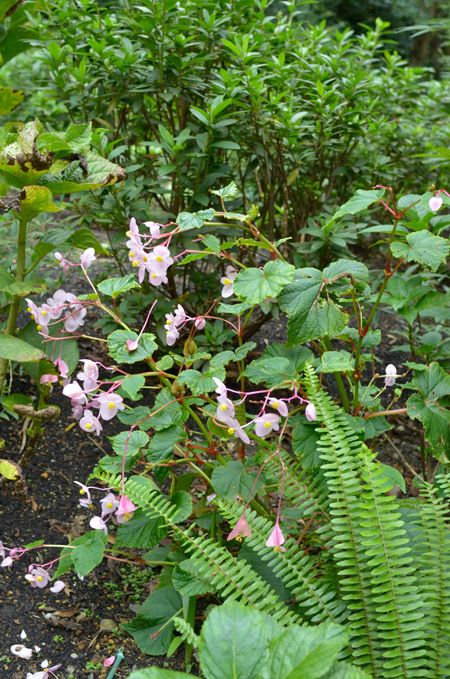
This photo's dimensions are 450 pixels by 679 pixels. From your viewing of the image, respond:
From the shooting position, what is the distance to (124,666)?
4.99 feet

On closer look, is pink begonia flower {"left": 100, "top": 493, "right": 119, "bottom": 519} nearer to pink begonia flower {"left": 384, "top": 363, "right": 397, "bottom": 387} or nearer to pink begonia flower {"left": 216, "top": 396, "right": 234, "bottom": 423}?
pink begonia flower {"left": 216, "top": 396, "right": 234, "bottom": 423}

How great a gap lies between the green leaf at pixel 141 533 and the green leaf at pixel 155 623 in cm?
17

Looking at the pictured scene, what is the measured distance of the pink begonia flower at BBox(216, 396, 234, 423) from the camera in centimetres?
127

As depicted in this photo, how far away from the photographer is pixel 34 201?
175 centimetres

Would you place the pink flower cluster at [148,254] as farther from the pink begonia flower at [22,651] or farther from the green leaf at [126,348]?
the pink begonia flower at [22,651]

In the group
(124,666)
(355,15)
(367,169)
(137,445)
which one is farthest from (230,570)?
(355,15)

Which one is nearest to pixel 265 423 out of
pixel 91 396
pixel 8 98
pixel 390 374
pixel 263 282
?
pixel 263 282

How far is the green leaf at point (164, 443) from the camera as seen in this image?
1445mm

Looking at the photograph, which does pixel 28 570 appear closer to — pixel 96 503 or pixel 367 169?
pixel 96 503

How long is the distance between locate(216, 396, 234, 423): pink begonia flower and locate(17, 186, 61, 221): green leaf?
0.90m

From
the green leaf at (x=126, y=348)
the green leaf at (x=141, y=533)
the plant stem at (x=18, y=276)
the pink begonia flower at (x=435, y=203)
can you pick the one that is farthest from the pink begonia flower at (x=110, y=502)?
the pink begonia flower at (x=435, y=203)

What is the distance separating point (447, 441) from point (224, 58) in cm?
201

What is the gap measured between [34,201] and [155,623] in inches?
49.5

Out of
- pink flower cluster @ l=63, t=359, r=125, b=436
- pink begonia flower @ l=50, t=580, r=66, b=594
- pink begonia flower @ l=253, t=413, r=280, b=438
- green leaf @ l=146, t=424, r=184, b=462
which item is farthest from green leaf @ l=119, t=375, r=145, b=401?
pink begonia flower @ l=50, t=580, r=66, b=594
